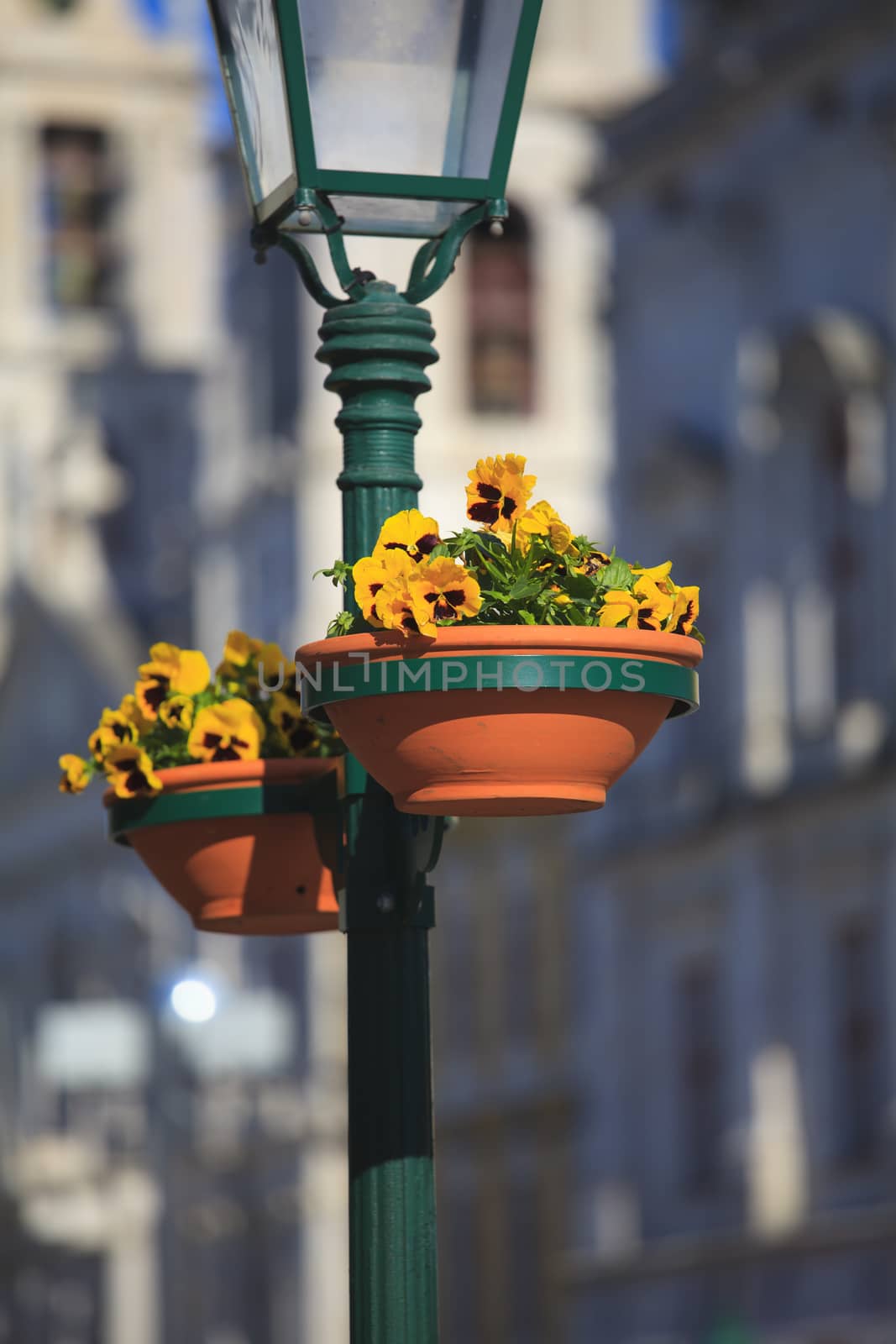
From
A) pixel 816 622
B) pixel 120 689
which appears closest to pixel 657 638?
pixel 816 622

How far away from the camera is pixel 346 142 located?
5121mm

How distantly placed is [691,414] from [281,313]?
28.2ft

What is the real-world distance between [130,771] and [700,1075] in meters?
19.9

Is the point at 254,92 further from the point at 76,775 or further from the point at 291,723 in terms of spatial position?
the point at 76,775

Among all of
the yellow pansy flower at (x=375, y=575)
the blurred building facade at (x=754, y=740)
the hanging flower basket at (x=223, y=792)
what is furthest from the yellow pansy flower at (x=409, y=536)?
the blurred building facade at (x=754, y=740)

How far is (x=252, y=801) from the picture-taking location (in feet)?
17.8

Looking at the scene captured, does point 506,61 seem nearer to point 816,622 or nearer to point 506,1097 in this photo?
point 816,622

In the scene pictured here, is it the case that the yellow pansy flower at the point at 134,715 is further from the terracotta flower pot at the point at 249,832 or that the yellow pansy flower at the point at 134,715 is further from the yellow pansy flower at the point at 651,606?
the yellow pansy flower at the point at 651,606

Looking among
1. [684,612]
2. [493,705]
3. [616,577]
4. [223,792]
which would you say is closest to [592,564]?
[616,577]

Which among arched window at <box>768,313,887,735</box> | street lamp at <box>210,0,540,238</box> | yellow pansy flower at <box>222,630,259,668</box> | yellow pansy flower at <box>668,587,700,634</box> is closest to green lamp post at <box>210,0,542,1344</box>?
street lamp at <box>210,0,540,238</box>

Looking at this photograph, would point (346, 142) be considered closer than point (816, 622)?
Yes

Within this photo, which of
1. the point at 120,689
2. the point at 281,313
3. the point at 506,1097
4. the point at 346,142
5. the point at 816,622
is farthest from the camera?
the point at 120,689

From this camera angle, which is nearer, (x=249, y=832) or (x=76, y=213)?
(x=249, y=832)

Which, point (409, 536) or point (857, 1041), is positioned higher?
point (857, 1041)
